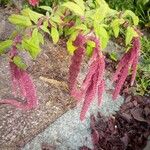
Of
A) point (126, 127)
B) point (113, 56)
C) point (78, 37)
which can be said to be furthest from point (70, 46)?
point (113, 56)

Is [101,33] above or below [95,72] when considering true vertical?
above

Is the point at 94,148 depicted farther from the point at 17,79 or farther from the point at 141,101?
the point at 17,79

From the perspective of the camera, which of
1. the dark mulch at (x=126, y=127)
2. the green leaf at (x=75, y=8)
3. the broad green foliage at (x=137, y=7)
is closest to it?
the green leaf at (x=75, y=8)

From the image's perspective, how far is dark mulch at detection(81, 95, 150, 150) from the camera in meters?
3.54

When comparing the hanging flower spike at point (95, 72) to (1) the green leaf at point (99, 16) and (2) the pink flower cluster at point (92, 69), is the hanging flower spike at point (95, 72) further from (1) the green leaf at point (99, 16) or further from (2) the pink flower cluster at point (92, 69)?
(1) the green leaf at point (99, 16)

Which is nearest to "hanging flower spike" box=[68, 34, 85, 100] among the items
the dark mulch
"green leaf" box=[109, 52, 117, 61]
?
the dark mulch

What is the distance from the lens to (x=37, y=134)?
10.7ft

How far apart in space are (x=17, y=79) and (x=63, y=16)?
1.54 ft

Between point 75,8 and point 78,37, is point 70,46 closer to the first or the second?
point 78,37

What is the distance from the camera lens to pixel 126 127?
3.77m

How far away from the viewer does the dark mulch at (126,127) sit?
139 inches

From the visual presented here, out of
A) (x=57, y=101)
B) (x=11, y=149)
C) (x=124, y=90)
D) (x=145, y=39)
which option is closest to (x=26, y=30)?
(x=11, y=149)

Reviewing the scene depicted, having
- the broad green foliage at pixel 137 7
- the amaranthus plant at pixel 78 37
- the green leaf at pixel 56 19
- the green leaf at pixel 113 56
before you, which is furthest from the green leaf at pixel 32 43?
the broad green foliage at pixel 137 7

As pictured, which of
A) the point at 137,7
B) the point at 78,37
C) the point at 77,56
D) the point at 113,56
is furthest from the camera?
the point at 137,7
